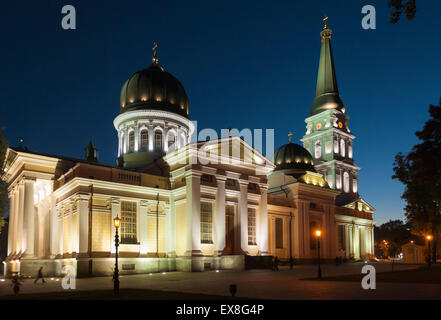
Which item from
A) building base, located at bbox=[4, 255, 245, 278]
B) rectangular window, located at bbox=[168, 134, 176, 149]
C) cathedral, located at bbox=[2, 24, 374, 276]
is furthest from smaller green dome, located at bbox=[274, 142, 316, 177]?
building base, located at bbox=[4, 255, 245, 278]

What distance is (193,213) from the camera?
135ft

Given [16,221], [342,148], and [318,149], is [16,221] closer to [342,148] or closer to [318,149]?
[318,149]

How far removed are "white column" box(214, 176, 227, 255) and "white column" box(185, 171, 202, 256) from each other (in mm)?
2228

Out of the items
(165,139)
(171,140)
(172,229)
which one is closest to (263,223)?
(172,229)

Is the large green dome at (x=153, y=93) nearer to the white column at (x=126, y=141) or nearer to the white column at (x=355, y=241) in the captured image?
the white column at (x=126, y=141)

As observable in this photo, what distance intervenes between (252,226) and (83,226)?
1800 cm

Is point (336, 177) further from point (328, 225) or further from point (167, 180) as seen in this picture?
point (167, 180)

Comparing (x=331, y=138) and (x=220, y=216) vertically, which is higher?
(x=331, y=138)

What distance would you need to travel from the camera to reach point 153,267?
1646 inches

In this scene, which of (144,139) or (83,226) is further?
(144,139)

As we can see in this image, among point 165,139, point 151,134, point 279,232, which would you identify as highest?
point 151,134

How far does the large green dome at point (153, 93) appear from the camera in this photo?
5406 cm

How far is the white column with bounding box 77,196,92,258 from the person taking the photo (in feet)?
125

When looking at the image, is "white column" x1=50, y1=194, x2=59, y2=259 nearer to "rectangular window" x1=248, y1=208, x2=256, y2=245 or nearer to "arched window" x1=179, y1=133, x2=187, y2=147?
"arched window" x1=179, y1=133, x2=187, y2=147
